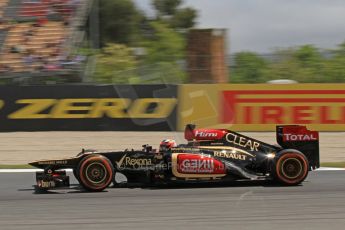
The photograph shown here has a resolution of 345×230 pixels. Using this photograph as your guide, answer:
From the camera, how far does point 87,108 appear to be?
16984 millimetres

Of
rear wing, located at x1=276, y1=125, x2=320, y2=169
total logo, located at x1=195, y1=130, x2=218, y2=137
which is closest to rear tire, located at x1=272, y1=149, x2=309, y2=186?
rear wing, located at x1=276, y1=125, x2=320, y2=169

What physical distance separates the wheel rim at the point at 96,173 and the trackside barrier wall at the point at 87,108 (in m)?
8.46

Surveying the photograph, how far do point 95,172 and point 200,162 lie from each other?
1.43 m

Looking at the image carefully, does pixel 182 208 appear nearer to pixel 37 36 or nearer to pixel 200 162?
pixel 200 162

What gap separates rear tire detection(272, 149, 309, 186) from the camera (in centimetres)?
870

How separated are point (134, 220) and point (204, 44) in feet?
53.3

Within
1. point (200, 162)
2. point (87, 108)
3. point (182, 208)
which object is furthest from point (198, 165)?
point (87, 108)

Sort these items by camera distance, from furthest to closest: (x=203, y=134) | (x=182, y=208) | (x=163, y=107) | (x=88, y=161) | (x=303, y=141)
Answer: (x=163, y=107), (x=303, y=141), (x=203, y=134), (x=88, y=161), (x=182, y=208)

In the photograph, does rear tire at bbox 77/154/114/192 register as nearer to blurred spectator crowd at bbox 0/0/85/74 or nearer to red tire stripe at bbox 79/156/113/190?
red tire stripe at bbox 79/156/113/190

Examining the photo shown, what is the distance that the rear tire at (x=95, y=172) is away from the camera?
8414 mm

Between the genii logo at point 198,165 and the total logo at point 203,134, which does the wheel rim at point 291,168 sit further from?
the total logo at point 203,134

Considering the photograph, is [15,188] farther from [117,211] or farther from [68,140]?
[68,140]

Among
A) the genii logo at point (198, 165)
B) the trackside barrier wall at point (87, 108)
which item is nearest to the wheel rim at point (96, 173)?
the genii logo at point (198, 165)

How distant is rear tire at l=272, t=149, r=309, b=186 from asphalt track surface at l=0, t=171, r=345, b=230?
145 mm
